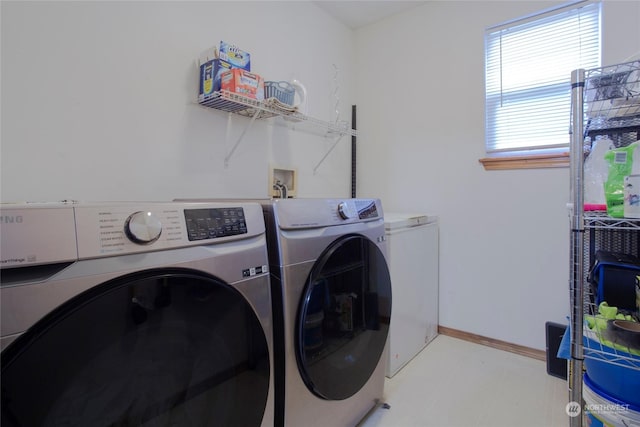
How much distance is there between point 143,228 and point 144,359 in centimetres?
27

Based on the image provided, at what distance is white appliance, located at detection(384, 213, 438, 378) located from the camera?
1.71 meters

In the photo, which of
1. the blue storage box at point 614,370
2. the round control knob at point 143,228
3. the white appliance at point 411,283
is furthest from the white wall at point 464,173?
the round control knob at point 143,228

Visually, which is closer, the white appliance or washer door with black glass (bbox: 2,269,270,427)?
washer door with black glass (bbox: 2,269,270,427)

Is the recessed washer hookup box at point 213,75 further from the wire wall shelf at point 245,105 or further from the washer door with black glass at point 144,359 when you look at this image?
the washer door with black glass at point 144,359

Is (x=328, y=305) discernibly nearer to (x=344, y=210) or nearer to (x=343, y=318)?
(x=343, y=318)

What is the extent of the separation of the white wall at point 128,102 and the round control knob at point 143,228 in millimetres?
732

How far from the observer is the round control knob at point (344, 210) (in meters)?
1.17

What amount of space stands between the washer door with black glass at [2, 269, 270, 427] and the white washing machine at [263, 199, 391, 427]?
13 centimetres

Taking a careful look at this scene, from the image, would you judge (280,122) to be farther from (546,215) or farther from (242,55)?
(546,215)
